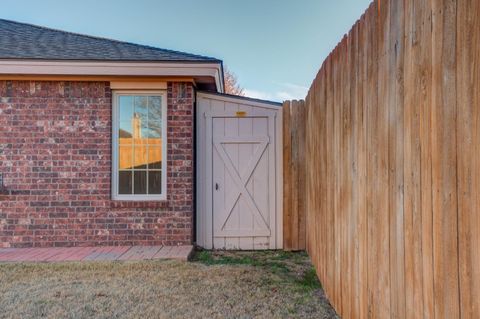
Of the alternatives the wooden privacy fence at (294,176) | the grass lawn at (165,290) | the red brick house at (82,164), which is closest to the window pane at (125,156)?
the red brick house at (82,164)

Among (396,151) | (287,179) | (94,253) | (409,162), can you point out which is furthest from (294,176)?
(409,162)

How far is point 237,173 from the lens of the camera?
5461 mm

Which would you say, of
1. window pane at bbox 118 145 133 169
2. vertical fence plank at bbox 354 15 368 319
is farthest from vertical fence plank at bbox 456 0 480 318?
window pane at bbox 118 145 133 169

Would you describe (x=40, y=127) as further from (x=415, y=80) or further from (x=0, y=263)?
(x=415, y=80)

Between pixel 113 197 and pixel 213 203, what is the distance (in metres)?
1.54

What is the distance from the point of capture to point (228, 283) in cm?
383

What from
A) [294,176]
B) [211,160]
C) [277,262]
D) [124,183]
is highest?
[211,160]

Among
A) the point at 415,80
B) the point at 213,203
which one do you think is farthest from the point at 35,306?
the point at 415,80

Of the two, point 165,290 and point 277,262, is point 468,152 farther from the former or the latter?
point 277,262

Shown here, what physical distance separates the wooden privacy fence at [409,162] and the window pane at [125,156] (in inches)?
139

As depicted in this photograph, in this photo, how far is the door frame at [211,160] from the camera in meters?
5.46

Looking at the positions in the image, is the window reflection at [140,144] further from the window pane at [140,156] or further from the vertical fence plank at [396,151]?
the vertical fence plank at [396,151]

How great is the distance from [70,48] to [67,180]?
7.38 ft

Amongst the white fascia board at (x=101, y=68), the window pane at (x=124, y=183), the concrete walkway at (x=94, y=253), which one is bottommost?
the concrete walkway at (x=94, y=253)
